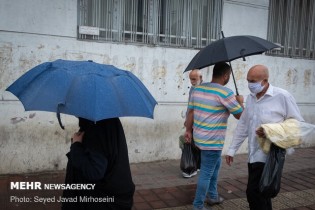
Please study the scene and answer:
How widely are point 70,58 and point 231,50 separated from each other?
2.74m

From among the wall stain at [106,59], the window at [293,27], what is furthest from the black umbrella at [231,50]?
the window at [293,27]

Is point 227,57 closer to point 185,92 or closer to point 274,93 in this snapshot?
point 274,93

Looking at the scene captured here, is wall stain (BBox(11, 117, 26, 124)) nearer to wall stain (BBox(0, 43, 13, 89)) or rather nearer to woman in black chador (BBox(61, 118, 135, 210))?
wall stain (BBox(0, 43, 13, 89))

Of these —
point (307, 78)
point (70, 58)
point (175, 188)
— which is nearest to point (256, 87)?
point (175, 188)

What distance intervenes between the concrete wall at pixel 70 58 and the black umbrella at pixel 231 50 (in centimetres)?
213

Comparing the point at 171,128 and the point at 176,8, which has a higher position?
the point at 176,8

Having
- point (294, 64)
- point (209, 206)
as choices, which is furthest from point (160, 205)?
point (294, 64)

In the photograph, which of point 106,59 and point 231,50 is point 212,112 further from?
point 106,59

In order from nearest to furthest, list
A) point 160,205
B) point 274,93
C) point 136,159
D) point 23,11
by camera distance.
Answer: point 274,93 < point 160,205 < point 23,11 < point 136,159

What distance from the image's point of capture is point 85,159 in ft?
7.14

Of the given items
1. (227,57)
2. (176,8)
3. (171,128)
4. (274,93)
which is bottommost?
(171,128)

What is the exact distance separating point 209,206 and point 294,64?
176 inches

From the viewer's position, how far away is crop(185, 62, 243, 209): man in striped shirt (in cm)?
372

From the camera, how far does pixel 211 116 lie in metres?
3.76
